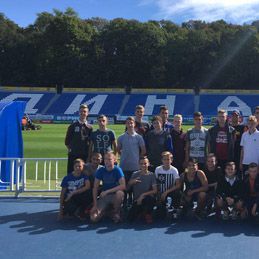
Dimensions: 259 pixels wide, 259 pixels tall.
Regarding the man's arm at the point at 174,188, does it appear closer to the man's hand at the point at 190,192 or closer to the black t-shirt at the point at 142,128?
the man's hand at the point at 190,192

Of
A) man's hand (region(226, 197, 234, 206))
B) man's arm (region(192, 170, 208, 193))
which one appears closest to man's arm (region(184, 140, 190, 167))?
man's arm (region(192, 170, 208, 193))

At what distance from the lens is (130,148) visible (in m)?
8.12

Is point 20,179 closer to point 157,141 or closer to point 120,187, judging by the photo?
point 120,187

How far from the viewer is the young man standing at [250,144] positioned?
7.93 metres

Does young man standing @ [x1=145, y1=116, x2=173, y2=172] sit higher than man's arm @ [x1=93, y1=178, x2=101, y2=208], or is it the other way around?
young man standing @ [x1=145, y1=116, x2=173, y2=172]

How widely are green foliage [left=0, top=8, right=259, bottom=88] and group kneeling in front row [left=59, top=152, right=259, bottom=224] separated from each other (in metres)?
50.7

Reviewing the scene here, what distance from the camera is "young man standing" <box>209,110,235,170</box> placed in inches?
318

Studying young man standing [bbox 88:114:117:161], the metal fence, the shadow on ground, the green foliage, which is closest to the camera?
the shadow on ground

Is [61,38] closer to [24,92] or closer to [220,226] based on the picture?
[24,92]

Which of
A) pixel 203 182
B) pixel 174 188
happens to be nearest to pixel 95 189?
pixel 174 188

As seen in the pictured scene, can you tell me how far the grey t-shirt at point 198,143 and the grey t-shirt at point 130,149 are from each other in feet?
3.05

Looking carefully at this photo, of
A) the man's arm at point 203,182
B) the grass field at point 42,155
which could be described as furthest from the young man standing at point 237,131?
the grass field at point 42,155

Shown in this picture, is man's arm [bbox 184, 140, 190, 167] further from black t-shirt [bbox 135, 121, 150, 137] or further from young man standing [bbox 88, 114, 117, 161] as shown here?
young man standing [bbox 88, 114, 117, 161]

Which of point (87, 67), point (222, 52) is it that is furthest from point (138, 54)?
point (222, 52)
